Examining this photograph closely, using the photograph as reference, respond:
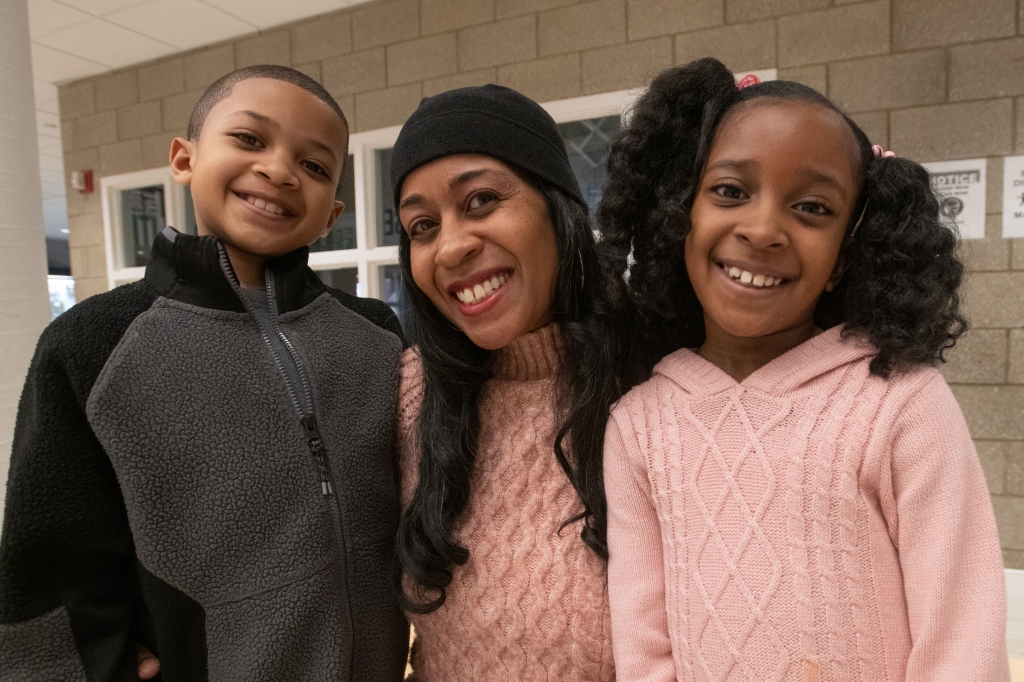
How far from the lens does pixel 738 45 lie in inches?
117

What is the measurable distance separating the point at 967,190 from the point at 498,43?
236 centimetres

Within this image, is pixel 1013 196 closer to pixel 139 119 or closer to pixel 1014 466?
pixel 1014 466

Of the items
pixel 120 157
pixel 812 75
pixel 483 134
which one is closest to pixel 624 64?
pixel 812 75

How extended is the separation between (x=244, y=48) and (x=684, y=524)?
4.33 m

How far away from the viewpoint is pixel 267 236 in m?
1.06

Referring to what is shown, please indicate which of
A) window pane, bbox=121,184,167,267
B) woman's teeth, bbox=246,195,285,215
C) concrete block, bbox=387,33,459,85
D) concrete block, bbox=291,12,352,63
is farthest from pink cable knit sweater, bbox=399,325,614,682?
window pane, bbox=121,184,167,267

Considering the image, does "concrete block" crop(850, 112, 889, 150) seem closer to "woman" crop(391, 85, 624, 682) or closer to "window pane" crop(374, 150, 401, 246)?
"woman" crop(391, 85, 624, 682)

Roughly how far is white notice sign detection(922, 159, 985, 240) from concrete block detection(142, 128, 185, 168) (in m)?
4.59

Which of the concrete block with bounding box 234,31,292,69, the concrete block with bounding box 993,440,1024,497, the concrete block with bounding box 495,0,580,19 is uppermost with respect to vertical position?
the concrete block with bounding box 234,31,292,69

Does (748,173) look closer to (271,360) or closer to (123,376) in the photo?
(271,360)

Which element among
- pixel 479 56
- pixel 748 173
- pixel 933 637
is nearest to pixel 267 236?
pixel 748 173

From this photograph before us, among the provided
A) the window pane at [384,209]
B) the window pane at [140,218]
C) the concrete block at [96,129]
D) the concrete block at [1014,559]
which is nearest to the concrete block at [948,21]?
the concrete block at [1014,559]

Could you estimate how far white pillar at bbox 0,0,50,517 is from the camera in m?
1.59

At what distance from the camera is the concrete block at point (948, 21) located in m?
2.58
